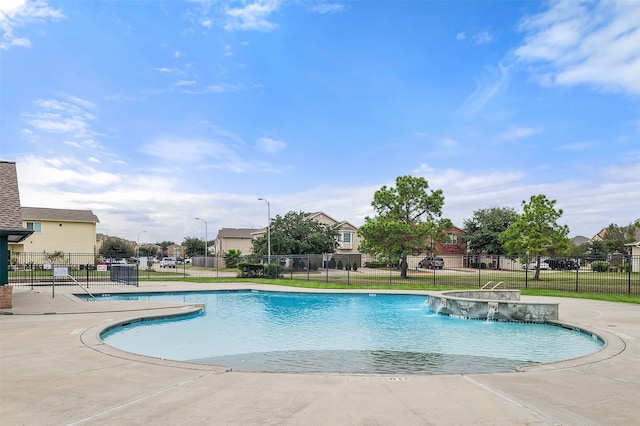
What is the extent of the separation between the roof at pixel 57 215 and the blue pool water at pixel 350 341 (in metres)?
46.5

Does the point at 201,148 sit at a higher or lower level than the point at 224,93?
lower

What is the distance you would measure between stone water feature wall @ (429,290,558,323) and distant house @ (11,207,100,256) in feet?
172

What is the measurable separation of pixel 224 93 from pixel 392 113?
1021cm

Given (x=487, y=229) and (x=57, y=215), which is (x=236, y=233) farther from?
(x=487, y=229)

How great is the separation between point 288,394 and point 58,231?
6139cm

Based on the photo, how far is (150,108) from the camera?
25297 mm

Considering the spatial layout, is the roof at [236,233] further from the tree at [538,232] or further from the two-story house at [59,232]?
the tree at [538,232]

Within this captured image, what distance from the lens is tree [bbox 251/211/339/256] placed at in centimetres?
4969

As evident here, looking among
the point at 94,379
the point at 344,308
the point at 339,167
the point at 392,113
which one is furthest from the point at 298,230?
the point at 94,379

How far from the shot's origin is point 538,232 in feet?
116

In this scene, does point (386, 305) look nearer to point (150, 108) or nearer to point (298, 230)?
point (150, 108)

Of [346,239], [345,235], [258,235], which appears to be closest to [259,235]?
[258,235]

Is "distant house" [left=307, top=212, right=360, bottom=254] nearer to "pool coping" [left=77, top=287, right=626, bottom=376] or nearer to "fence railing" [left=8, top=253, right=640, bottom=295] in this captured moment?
"fence railing" [left=8, top=253, right=640, bottom=295]

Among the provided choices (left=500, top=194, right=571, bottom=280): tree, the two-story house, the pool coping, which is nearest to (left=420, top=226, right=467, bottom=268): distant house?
(left=500, top=194, right=571, bottom=280): tree
